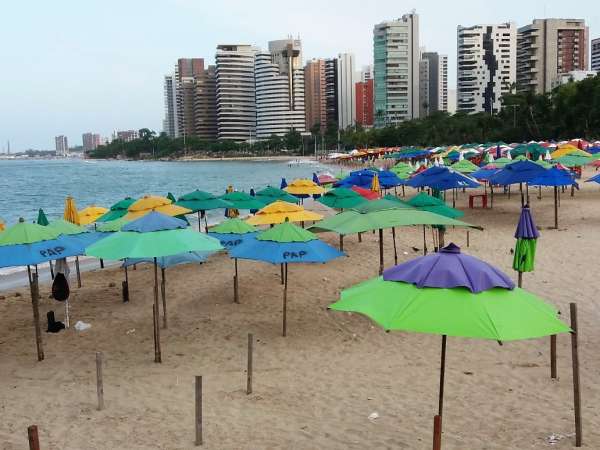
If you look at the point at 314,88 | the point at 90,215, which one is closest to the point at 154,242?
the point at 90,215

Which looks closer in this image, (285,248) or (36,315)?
(36,315)

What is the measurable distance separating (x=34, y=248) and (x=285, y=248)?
3.51m

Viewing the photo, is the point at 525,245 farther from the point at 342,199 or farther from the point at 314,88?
the point at 314,88

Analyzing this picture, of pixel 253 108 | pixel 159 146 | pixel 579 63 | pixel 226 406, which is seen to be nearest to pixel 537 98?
pixel 579 63

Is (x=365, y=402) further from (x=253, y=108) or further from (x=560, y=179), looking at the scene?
(x=253, y=108)

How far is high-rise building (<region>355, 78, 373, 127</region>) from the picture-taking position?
168250 mm

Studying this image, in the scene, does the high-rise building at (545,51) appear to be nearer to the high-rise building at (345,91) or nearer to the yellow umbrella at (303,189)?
the high-rise building at (345,91)

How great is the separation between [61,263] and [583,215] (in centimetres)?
1660

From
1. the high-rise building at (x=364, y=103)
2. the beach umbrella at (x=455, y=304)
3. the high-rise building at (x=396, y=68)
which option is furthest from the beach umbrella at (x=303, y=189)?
the high-rise building at (x=364, y=103)

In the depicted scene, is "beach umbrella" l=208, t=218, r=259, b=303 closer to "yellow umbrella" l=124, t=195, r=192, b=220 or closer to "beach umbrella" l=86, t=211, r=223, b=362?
"beach umbrella" l=86, t=211, r=223, b=362

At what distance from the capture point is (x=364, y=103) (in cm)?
16962

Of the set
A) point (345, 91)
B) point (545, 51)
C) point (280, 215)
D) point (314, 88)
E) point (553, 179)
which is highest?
point (545, 51)

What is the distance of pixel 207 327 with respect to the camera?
9734 mm

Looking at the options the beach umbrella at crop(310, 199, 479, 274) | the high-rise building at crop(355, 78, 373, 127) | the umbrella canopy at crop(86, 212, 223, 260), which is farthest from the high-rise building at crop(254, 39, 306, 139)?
the umbrella canopy at crop(86, 212, 223, 260)
